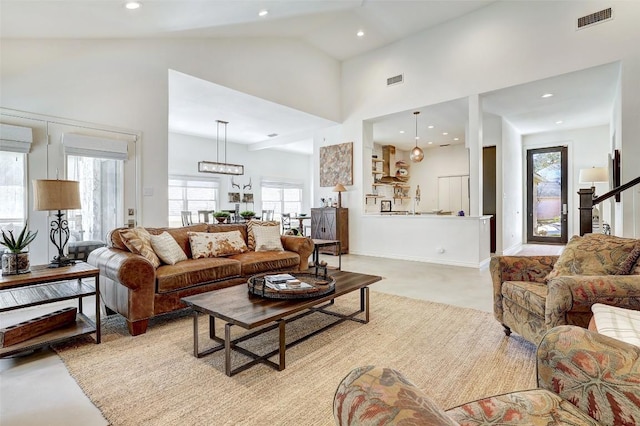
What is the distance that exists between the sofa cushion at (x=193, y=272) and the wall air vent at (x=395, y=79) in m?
5.05

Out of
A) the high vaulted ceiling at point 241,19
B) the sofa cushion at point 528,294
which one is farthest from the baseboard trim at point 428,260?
the high vaulted ceiling at point 241,19

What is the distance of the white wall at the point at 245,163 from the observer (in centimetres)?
884

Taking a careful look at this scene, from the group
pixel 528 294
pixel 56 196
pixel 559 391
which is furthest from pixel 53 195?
pixel 528 294

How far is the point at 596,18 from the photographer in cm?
447

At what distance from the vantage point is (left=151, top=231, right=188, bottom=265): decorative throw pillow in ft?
10.7

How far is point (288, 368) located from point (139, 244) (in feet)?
6.22

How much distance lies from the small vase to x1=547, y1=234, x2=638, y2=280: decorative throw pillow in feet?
12.9

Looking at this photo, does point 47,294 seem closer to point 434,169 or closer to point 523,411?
point 523,411

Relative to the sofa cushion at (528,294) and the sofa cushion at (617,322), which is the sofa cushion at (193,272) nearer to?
the sofa cushion at (528,294)

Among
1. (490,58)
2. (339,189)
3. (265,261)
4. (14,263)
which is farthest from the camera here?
(339,189)

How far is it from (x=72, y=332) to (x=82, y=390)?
2.55 feet

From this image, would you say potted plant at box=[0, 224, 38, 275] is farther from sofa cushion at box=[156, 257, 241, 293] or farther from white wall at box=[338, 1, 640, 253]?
white wall at box=[338, 1, 640, 253]

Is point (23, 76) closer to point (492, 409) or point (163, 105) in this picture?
point (163, 105)

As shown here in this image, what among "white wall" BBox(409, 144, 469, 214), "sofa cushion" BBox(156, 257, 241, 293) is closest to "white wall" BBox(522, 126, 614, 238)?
"white wall" BBox(409, 144, 469, 214)
